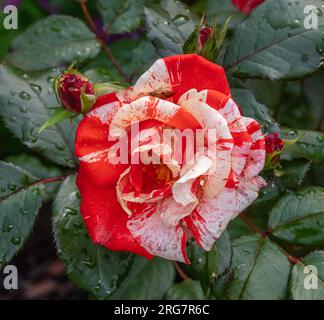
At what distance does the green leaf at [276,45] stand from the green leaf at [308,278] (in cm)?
31

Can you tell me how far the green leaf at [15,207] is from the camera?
96 centimetres

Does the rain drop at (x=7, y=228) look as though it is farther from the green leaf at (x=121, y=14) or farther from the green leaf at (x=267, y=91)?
the green leaf at (x=267, y=91)

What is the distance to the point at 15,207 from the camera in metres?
0.98

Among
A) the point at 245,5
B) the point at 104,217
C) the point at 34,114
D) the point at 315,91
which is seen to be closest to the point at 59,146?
the point at 34,114

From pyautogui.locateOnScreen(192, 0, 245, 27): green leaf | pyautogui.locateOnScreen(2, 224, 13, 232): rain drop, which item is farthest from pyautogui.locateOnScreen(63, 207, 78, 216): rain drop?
pyautogui.locateOnScreen(192, 0, 245, 27): green leaf

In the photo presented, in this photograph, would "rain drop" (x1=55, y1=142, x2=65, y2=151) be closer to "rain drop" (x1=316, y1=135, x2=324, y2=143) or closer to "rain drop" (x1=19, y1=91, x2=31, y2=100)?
"rain drop" (x1=19, y1=91, x2=31, y2=100)

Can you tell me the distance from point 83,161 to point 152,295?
0.51 m

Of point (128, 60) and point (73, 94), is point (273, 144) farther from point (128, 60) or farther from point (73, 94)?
point (128, 60)

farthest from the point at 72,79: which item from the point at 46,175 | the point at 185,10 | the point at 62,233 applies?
the point at 46,175

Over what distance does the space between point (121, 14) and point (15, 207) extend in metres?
0.52

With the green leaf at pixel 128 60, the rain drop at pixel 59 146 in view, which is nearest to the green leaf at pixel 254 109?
the green leaf at pixel 128 60

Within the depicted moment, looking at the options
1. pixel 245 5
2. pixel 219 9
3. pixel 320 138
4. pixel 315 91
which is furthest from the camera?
pixel 315 91

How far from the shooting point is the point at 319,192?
1027mm

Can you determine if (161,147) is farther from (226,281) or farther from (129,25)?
(129,25)
